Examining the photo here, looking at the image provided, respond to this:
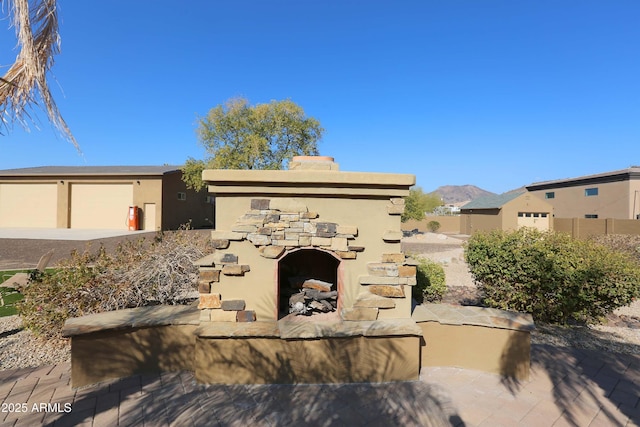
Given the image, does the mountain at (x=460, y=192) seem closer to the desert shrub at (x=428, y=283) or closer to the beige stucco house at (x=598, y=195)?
the beige stucco house at (x=598, y=195)

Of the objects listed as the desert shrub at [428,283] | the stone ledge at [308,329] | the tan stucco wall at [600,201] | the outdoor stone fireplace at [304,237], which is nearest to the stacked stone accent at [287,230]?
the outdoor stone fireplace at [304,237]

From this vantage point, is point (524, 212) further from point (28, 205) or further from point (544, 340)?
point (28, 205)

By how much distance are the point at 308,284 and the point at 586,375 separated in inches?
162

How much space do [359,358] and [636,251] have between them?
1327cm

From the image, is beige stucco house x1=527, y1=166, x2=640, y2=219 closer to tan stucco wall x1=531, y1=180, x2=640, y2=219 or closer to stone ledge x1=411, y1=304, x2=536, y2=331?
tan stucco wall x1=531, y1=180, x2=640, y2=219

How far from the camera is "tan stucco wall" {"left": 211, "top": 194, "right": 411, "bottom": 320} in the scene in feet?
13.1

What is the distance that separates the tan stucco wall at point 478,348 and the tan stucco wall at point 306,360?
459 millimetres

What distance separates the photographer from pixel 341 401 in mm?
3580

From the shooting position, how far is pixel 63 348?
486 cm

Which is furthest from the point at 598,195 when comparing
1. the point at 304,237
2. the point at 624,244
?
the point at 304,237

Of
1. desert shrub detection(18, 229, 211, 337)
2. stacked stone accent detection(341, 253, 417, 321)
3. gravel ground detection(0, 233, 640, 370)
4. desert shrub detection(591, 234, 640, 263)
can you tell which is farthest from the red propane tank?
desert shrub detection(591, 234, 640, 263)

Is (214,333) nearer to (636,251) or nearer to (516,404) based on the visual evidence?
(516,404)

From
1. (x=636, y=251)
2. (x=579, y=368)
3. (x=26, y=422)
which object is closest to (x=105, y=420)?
(x=26, y=422)

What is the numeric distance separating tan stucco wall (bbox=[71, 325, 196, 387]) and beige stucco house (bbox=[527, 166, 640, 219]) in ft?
101
